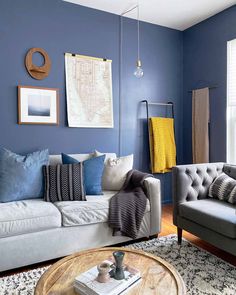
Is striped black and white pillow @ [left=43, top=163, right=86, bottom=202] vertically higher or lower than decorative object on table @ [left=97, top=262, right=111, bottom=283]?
higher

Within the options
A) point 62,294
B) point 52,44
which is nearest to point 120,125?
point 52,44

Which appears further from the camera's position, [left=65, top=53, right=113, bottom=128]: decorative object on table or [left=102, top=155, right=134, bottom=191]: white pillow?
[left=65, top=53, right=113, bottom=128]: decorative object on table

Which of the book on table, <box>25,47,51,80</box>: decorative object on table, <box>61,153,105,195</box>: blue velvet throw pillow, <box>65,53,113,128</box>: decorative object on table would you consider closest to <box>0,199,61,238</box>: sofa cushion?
<box>61,153,105,195</box>: blue velvet throw pillow

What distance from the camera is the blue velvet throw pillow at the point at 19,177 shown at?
2.44 m

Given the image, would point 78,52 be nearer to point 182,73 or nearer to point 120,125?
point 120,125

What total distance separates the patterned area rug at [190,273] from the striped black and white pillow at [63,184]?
25.4 inches

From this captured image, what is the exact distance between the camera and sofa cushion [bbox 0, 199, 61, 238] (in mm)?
2023

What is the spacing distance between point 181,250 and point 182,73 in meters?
2.73

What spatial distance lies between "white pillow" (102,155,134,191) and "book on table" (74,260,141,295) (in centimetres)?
155

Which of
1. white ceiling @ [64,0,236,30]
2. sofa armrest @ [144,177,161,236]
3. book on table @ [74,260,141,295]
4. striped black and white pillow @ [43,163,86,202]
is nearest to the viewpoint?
book on table @ [74,260,141,295]

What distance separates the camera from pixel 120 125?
11.7ft

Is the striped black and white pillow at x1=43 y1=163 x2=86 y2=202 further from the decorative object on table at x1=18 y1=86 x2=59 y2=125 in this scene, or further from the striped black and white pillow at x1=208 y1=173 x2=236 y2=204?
the striped black and white pillow at x1=208 y1=173 x2=236 y2=204

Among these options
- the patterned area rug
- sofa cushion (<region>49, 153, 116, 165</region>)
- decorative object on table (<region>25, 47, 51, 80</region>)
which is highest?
decorative object on table (<region>25, 47, 51, 80</region>)

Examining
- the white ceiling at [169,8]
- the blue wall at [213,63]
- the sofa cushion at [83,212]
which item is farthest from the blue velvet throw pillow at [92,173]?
the white ceiling at [169,8]
